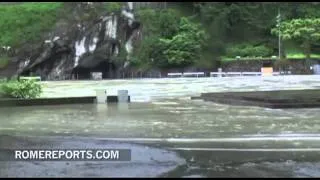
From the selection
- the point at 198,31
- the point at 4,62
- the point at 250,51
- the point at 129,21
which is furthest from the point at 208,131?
the point at 250,51

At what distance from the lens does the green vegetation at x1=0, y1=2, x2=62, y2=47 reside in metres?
61.3

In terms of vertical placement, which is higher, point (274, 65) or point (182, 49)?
point (182, 49)

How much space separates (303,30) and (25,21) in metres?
32.2

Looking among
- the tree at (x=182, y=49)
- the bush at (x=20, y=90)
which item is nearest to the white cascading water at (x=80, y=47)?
the tree at (x=182, y=49)

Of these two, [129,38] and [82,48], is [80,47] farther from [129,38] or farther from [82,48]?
[129,38]

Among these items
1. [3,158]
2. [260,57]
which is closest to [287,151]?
[3,158]

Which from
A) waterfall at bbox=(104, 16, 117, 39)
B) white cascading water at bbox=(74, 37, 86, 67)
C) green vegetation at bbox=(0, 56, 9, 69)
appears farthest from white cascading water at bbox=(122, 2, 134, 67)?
green vegetation at bbox=(0, 56, 9, 69)

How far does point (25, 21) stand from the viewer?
63500 millimetres

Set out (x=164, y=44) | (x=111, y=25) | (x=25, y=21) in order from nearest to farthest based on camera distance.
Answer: (x=111, y=25) → (x=164, y=44) → (x=25, y=21)

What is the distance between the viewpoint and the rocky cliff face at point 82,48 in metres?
58.0

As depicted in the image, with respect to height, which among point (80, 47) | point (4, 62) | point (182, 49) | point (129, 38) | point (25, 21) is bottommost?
point (4, 62)

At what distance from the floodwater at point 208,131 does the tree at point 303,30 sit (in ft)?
143

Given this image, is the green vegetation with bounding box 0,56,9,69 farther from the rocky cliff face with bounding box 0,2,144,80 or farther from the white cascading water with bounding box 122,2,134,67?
the white cascading water with bounding box 122,2,134,67

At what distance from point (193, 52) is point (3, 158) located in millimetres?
53234
